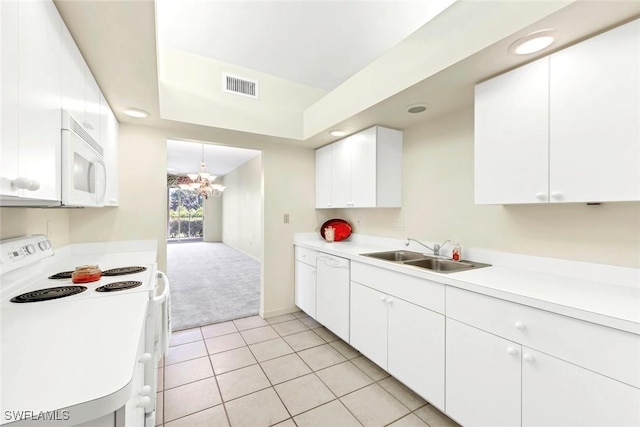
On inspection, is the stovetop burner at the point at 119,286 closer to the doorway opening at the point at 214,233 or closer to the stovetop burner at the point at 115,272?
the stovetop burner at the point at 115,272

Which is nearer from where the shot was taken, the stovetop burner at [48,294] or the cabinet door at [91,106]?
the stovetop burner at [48,294]

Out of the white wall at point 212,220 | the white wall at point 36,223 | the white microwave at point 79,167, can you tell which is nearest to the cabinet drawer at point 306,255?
the white microwave at point 79,167

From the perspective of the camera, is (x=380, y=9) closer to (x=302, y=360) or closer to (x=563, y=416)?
(x=563, y=416)

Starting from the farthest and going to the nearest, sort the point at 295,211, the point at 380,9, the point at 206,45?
1. the point at 295,211
2. the point at 206,45
3. the point at 380,9

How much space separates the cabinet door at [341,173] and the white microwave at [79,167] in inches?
82.8

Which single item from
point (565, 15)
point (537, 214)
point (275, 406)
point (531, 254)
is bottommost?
point (275, 406)

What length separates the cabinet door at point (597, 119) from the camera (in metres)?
1.16

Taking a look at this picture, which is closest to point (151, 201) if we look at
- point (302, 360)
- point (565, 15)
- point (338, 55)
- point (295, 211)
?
point (295, 211)

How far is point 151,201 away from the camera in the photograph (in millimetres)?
2682

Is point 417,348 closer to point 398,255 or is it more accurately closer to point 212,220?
point 398,255

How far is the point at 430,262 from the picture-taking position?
7.36ft

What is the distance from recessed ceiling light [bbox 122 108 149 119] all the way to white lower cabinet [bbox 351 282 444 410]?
237cm

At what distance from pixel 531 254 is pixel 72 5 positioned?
9.12 feet

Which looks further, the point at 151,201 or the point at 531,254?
the point at 151,201
